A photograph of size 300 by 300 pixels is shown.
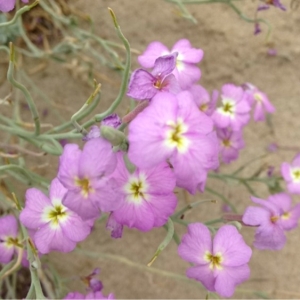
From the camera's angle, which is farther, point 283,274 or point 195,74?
point 283,274

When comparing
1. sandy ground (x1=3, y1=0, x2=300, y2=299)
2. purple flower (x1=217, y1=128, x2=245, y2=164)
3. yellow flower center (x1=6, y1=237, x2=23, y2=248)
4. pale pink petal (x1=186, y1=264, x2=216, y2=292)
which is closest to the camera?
pale pink petal (x1=186, y1=264, x2=216, y2=292)

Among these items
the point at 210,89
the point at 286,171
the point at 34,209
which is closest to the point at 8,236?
the point at 34,209

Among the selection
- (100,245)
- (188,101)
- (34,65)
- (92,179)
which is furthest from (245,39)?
(92,179)

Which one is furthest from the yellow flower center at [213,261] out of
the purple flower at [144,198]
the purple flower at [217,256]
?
the purple flower at [144,198]

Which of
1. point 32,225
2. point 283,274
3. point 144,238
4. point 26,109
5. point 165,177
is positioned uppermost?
point 165,177

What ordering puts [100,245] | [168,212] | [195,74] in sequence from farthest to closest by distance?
[100,245], [195,74], [168,212]

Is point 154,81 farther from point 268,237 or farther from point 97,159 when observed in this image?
point 268,237

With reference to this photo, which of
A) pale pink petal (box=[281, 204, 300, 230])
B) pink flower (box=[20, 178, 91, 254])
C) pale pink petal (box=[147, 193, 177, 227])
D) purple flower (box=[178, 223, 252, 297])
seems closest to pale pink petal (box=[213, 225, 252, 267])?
purple flower (box=[178, 223, 252, 297])

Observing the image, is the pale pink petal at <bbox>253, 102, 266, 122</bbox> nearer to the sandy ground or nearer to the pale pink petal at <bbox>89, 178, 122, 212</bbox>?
the sandy ground

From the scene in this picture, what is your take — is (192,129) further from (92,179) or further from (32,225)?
(32,225)
